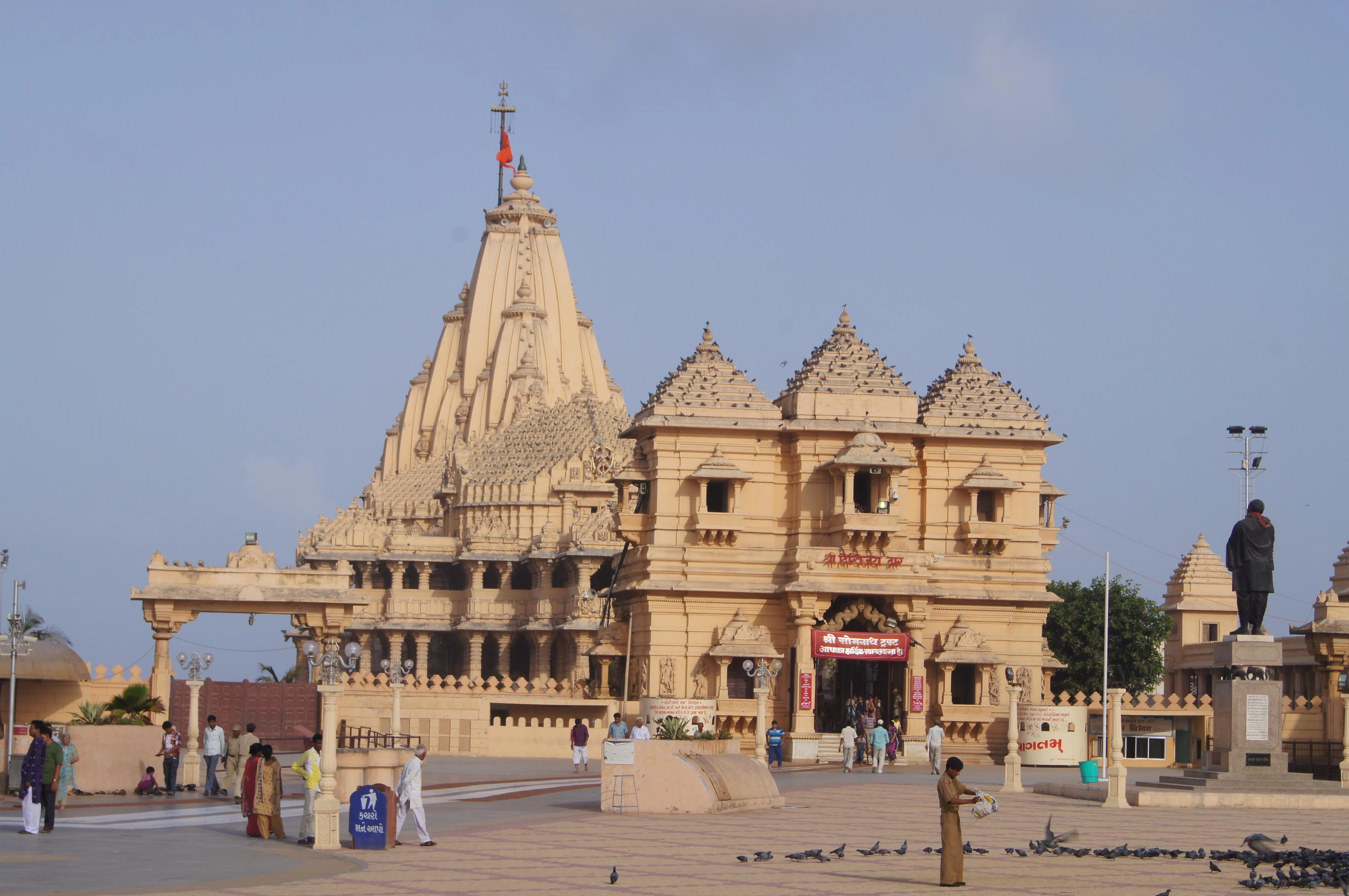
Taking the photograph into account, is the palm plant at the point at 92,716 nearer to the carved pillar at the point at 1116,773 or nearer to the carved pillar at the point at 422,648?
the carved pillar at the point at 1116,773

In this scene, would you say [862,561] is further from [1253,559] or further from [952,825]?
[952,825]

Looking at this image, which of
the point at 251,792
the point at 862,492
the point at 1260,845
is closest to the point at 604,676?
the point at 862,492

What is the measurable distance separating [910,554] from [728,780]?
20355 mm

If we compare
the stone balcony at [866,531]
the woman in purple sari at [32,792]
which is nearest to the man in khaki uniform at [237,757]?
the woman in purple sari at [32,792]

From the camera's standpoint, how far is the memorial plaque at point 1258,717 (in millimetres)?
31359

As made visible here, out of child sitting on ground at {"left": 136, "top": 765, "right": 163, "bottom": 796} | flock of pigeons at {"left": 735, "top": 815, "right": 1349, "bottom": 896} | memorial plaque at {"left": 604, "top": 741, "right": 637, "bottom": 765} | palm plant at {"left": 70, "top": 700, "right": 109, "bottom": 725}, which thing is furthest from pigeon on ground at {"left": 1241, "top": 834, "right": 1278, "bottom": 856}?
palm plant at {"left": 70, "top": 700, "right": 109, "bottom": 725}

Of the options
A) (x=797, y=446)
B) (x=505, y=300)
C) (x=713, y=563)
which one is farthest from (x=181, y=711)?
(x=505, y=300)

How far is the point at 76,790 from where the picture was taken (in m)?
31.6

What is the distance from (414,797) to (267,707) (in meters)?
26.0

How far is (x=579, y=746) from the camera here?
135 ft

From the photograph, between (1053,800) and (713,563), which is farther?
(713,563)

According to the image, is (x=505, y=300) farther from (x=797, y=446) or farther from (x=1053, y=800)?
(x=1053, y=800)

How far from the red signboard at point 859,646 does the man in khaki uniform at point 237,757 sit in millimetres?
18482

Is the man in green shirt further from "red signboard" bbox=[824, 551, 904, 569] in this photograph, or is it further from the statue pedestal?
"red signboard" bbox=[824, 551, 904, 569]
